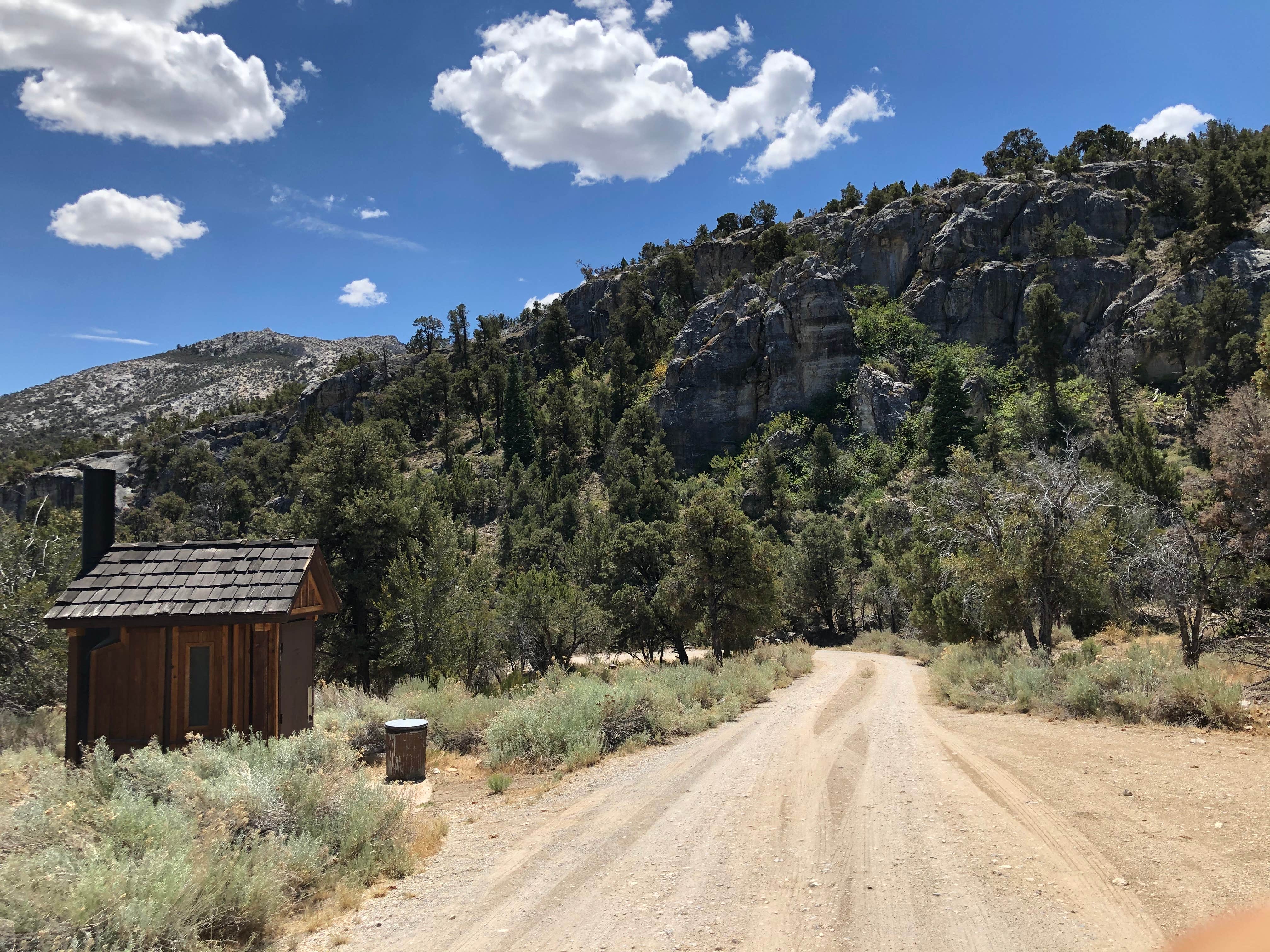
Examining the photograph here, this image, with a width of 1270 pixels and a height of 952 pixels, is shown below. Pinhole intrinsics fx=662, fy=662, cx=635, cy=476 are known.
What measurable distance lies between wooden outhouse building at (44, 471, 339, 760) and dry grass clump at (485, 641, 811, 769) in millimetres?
3697

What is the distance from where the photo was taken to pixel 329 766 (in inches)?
305

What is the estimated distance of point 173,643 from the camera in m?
9.03

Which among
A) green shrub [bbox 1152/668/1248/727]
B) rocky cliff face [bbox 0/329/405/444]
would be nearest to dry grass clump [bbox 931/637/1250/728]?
green shrub [bbox 1152/668/1248/727]

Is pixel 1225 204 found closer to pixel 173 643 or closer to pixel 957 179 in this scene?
pixel 957 179

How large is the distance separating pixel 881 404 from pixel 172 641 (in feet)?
199

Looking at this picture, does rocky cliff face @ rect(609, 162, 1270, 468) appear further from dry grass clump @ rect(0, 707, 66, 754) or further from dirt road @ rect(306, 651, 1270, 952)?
dirt road @ rect(306, 651, 1270, 952)

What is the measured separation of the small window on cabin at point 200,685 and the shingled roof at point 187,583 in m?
0.60

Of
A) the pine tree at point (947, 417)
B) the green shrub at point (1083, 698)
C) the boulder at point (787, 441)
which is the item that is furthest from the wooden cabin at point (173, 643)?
the boulder at point (787, 441)

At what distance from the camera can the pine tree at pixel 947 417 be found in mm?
52594

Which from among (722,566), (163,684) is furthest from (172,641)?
(722,566)

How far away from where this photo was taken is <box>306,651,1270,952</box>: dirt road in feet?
15.3

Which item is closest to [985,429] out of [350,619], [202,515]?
[350,619]

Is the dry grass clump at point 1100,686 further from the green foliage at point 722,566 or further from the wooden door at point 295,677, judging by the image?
the wooden door at point 295,677

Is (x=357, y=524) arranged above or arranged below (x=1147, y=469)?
below
